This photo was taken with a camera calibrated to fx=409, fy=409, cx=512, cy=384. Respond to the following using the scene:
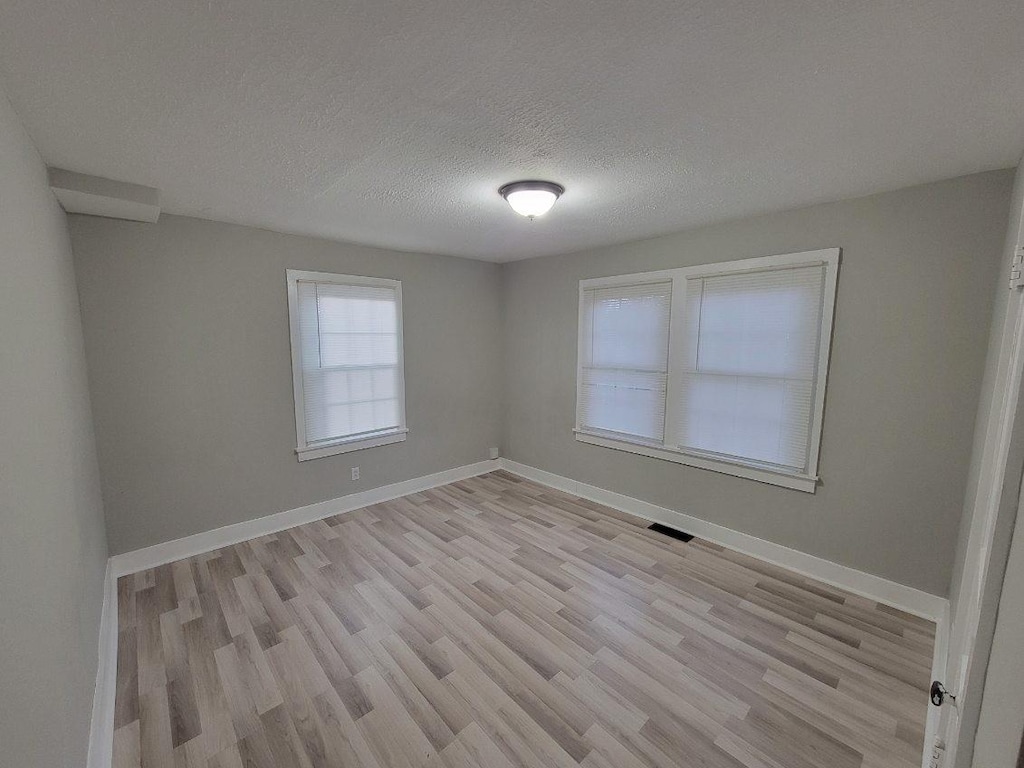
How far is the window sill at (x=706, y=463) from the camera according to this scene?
280 cm

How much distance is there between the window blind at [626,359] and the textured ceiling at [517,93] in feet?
4.24

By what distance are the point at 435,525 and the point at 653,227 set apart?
3.06 m

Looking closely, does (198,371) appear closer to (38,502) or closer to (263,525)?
(263,525)

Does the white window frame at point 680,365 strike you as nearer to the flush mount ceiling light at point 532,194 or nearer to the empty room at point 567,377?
the empty room at point 567,377

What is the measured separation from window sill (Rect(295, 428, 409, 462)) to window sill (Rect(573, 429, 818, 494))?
184 cm

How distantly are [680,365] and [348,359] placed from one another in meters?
2.94

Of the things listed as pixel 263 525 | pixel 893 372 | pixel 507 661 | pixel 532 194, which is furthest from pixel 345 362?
pixel 893 372

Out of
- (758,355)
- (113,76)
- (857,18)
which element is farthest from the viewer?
(758,355)

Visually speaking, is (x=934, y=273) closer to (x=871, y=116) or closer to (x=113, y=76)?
(x=871, y=116)

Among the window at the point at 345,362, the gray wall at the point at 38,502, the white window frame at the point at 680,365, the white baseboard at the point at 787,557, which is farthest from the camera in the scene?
the window at the point at 345,362

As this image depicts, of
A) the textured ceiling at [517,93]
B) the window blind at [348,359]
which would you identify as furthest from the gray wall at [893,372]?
the window blind at [348,359]

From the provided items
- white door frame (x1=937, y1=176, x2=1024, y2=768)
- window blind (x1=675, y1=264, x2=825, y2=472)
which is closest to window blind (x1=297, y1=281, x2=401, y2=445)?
window blind (x1=675, y1=264, x2=825, y2=472)

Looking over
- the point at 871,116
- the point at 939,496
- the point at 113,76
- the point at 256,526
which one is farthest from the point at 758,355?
the point at 256,526

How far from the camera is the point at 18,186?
140cm
